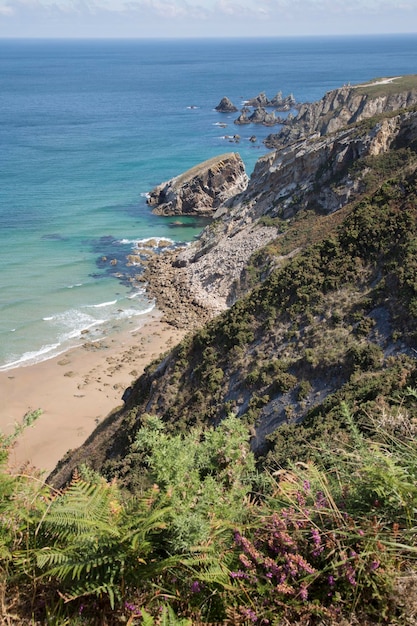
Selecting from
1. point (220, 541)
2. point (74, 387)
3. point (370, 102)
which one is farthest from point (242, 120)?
point (220, 541)

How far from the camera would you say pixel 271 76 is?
196 metres

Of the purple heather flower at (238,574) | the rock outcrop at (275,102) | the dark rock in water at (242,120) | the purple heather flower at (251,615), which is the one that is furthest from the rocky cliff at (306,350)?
the rock outcrop at (275,102)

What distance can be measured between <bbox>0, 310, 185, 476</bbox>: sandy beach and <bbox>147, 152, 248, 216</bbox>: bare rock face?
95.6ft

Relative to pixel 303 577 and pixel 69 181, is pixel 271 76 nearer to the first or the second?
pixel 69 181

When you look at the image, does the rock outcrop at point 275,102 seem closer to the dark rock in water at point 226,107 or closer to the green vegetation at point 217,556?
the dark rock in water at point 226,107

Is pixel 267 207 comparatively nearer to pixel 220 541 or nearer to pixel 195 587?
pixel 220 541

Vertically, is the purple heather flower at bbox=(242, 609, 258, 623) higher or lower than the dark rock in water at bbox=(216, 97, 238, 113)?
higher

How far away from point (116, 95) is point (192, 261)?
409 feet

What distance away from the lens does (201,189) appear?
2517 inches

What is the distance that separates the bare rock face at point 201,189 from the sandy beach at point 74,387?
2915 centimetres

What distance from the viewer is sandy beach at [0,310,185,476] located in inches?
1036

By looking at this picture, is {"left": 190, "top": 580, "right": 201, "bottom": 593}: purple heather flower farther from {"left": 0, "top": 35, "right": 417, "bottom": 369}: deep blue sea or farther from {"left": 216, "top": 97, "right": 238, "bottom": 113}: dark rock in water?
{"left": 216, "top": 97, "right": 238, "bottom": 113}: dark rock in water

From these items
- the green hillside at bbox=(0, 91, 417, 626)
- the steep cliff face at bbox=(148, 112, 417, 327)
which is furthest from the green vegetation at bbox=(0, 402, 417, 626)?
the steep cliff face at bbox=(148, 112, 417, 327)

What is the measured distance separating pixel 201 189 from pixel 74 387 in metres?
39.4
